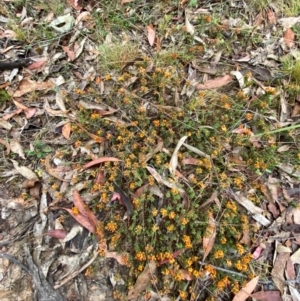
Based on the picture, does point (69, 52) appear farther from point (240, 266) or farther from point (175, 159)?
point (240, 266)

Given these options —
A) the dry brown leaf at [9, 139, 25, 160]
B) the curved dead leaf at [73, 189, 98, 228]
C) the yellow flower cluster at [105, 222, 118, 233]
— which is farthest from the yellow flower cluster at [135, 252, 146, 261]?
the dry brown leaf at [9, 139, 25, 160]

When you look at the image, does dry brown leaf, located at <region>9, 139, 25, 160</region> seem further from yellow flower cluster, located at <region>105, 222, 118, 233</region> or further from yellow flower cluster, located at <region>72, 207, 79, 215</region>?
yellow flower cluster, located at <region>105, 222, 118, 233</region>

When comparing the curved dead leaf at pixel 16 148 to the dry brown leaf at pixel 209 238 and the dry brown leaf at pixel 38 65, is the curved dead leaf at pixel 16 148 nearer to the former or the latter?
the dry brown leaf at pixel 38 65

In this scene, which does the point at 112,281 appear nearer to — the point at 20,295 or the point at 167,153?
the point at 20,295

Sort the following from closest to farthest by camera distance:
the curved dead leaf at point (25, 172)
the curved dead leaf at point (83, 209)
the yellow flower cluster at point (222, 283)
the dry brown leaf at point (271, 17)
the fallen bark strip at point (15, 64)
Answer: the yellow flower cluster at point (222, 283)
the curved dead leaf at point (83, 209)
the curved dead leaf at point (25, 172)
the fallen bark strip at point (15, 64)
the dry brown leaf at point (271, 17)

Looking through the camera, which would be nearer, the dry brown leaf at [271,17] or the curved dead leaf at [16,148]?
the curved dead leaf at [16,148]

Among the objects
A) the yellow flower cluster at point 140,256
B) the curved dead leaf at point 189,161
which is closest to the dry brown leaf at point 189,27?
the curved dead leaf at point 189,161

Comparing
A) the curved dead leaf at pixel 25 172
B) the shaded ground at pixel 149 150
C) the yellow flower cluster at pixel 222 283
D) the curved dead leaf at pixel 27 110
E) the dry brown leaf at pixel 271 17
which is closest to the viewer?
the yellow flower cluster at pixel 222 283
